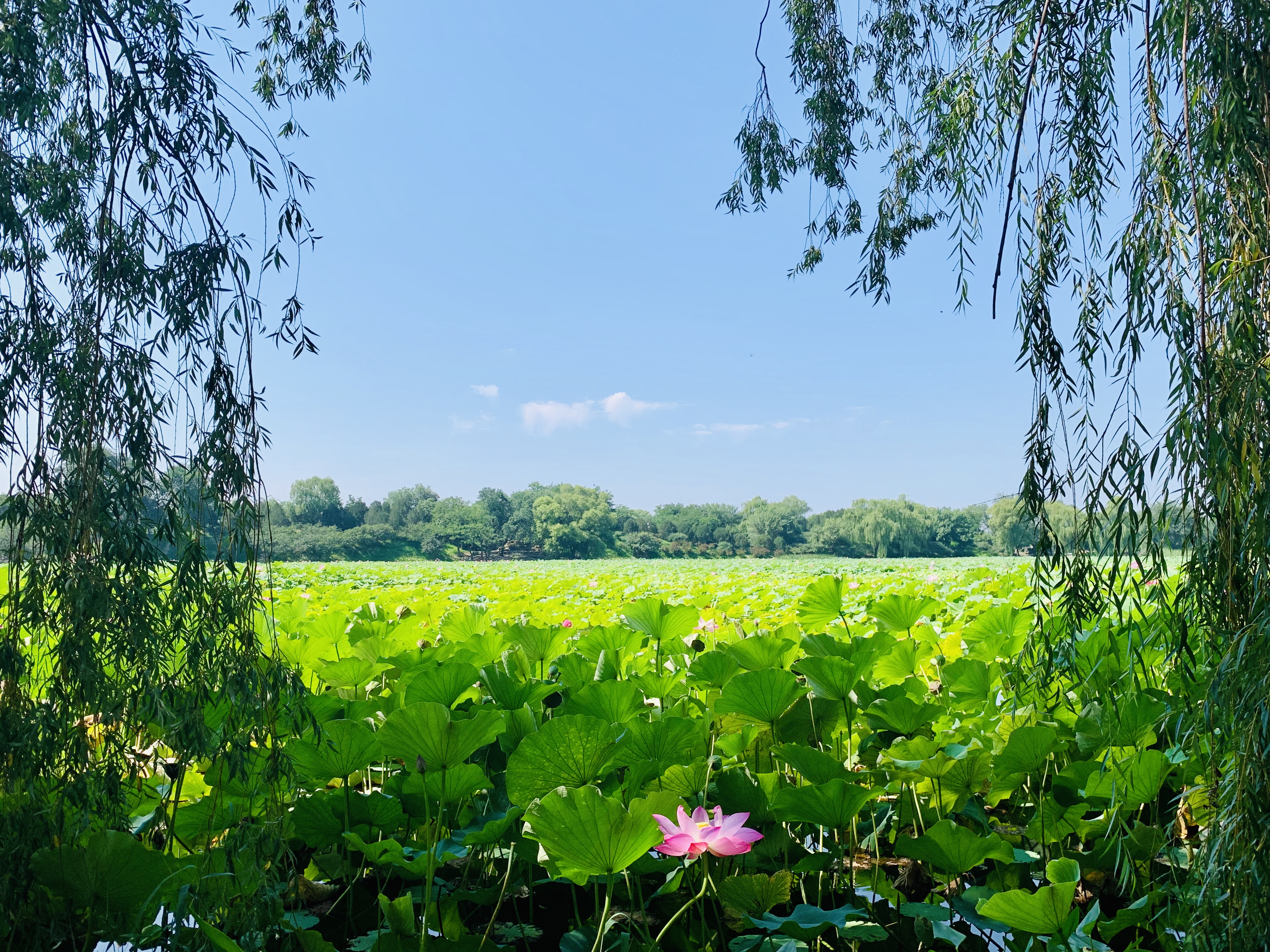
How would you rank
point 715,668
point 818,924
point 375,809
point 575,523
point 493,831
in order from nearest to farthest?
1. point 818,924
2. point 493,831
3. point 375,809
4. point 715,668
5. point 575,523

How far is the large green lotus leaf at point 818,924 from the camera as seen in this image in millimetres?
1044

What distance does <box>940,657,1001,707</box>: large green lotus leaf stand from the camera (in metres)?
1.73

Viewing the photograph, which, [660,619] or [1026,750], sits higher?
[660,619]

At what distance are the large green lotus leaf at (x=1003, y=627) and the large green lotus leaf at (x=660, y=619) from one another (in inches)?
28.7

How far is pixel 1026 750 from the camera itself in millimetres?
1313

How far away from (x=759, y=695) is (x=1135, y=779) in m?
0.60

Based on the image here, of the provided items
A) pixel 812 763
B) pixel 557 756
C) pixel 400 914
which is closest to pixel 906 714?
pixel 812 763

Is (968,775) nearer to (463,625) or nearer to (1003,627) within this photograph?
(1003,627)

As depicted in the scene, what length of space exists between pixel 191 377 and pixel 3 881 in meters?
0.69

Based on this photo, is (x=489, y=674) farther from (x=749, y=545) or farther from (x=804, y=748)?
(x=749, y=545)

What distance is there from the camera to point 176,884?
3.20ft

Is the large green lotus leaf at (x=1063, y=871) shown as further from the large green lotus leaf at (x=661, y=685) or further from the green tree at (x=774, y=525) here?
the green tree at (x=774, y=525)

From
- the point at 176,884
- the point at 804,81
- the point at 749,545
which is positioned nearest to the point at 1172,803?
the point at 176,884

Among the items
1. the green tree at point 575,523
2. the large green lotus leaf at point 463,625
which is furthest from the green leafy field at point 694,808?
the green tree at point 575,523
